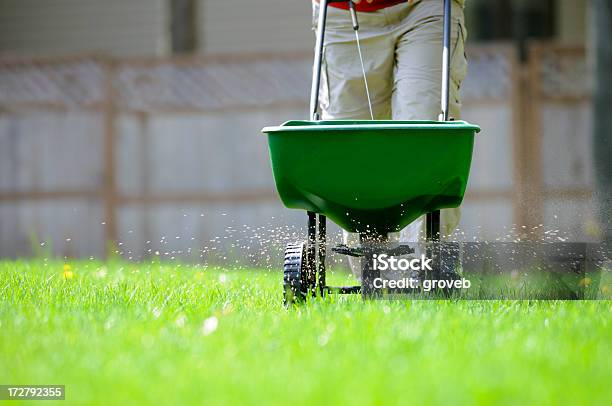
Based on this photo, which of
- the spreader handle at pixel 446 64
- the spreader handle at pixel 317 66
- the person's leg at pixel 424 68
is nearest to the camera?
the spreader handle at pixel 446 64

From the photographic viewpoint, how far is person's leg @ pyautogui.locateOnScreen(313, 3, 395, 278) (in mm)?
4168

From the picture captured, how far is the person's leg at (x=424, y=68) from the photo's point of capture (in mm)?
4012

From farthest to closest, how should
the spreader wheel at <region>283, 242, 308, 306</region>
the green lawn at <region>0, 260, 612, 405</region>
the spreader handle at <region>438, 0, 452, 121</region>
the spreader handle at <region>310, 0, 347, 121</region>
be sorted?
the spreader handle at <region>310, 0, 347, 121</region> < the spreader handle at <region>438, 0, 452, 121</region> < the spreader wheel at <region>283, 242, 308, 306</region> < the green lawn at <region>0, 260, 612, 405</region>

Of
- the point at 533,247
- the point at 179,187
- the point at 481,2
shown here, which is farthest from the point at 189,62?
the point at 533,247

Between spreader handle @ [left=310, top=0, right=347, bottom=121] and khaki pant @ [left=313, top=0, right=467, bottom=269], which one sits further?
khaki pant @ [left=313, top=0, right=467, bottom=269]

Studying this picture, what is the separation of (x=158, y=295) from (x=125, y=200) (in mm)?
5462

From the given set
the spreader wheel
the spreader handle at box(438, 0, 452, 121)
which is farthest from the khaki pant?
the spreader wheel

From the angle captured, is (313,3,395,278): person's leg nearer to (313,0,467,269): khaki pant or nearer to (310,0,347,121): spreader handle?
(313,0,467,269): khaki pant

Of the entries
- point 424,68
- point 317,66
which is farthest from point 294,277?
point 424,68

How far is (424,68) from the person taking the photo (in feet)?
13.2

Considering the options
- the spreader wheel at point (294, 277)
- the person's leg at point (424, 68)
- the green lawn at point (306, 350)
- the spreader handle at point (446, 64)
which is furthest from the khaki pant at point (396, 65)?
the green lawn at point (306, 350)

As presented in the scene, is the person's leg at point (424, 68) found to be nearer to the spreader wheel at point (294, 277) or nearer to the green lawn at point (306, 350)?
the spreader wheel at point (294, 277)

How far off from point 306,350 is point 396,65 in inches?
73.8

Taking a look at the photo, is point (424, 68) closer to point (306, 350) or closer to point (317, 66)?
point (317, 66)
